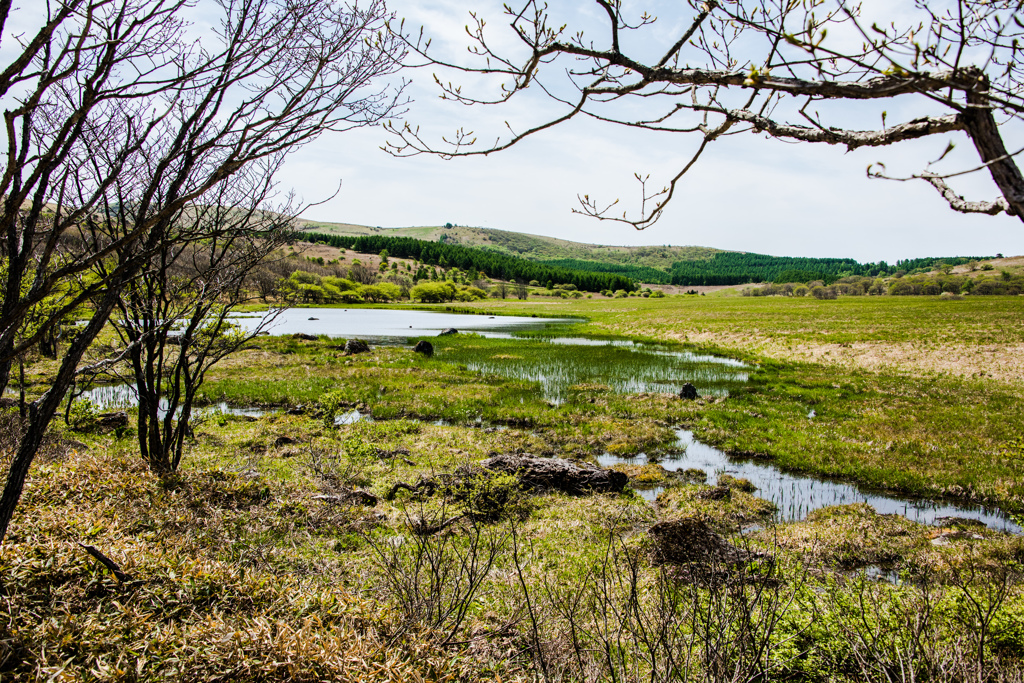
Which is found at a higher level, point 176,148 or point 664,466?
point 176,148

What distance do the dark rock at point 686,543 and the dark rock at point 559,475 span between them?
2358mm

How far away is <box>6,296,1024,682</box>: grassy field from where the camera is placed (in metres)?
2.90

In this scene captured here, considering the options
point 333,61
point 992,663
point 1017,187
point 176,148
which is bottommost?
point 992,663

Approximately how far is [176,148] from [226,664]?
142 inches

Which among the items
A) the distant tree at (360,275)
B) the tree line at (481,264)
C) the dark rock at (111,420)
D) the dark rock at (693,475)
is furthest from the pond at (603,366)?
the tree line at (481,264)

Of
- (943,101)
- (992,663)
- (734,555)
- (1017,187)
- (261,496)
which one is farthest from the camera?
(261,496)

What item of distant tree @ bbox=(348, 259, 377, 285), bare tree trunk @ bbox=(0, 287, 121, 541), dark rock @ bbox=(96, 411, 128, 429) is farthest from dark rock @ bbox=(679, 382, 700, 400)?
distant tree @ bbox=(348, 259, 377, 285)

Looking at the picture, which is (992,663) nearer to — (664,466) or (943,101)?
(943,101)

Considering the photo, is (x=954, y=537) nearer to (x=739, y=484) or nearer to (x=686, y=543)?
(x=739, y=484)

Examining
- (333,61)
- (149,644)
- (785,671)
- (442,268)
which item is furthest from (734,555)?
(442,268)

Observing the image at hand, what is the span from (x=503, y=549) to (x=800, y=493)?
263 inches

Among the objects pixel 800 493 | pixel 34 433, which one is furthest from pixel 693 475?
pixel 34 433

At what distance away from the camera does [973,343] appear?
79.7 ft

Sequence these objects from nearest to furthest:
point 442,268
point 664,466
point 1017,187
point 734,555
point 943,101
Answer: point 943,101
point 1017,187
point 734,555
point 664,466
point 442,268
